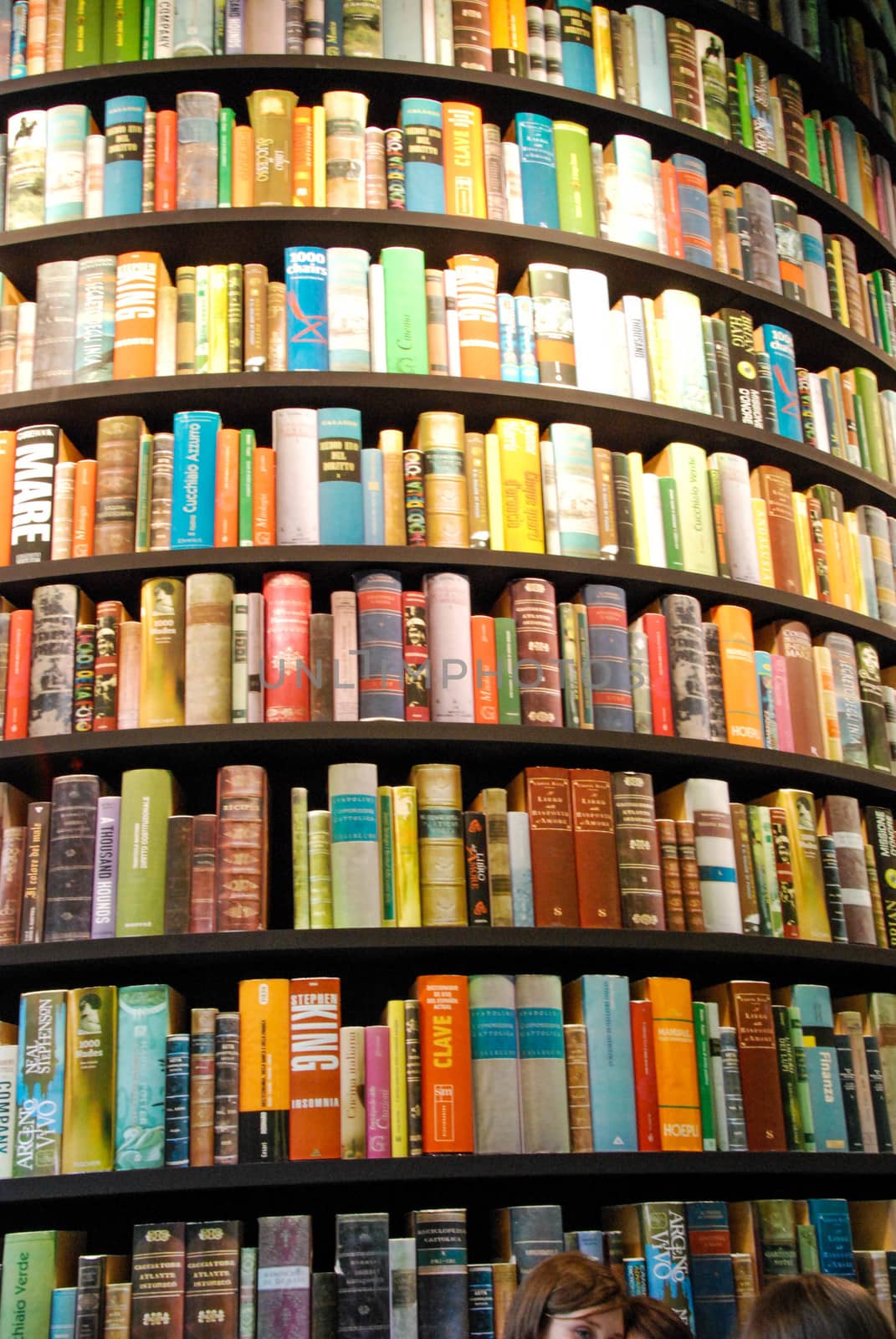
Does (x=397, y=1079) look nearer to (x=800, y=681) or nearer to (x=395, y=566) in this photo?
(x=395, y=566)

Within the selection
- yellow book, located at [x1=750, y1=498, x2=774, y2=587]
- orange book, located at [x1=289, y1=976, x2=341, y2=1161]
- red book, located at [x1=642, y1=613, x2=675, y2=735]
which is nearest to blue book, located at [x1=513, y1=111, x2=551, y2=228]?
yellow book, located at [x1=750, y1=498, x2=774, y2=587]

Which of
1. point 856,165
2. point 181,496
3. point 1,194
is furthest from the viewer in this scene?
point 856,165

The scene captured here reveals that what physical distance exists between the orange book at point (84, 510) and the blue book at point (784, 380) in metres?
1.14

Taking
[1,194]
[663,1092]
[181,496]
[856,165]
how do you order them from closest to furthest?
[663,1092]
[181,496]
[1,194]
[856,165]

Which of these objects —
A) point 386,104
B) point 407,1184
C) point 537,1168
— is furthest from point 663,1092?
point 386,104

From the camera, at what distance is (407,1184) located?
6.68 feet

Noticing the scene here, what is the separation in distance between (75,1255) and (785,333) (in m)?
1.84

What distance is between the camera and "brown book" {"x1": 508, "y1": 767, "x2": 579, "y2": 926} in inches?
78.1

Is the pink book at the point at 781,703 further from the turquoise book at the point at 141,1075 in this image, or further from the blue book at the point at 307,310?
the turquoise book at the point at 141,1075

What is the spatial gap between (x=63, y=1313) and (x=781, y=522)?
1.56 m

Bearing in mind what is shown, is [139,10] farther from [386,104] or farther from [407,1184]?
[407,1184]

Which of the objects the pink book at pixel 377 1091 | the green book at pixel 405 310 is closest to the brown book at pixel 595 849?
the pink book at pixel 377 1091

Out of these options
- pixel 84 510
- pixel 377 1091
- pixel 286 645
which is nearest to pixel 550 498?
pixel 286 645

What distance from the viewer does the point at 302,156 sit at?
2.34 meters
